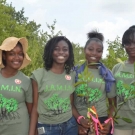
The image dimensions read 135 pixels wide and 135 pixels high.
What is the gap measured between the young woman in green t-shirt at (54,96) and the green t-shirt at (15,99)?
86 mm

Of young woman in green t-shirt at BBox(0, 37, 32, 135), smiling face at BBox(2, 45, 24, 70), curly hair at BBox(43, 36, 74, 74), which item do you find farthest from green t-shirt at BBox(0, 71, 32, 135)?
curly hair at BBox(43, 36, 74, 74)

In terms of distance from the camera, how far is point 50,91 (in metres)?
3.13

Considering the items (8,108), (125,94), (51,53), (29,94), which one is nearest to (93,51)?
(51,53)

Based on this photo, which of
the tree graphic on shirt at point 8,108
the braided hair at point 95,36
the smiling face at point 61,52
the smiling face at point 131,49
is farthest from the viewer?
the braided hair at point 95,36

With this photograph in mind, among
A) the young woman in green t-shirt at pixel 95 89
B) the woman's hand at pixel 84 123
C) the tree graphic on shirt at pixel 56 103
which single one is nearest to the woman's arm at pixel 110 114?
the young woman in green t-shirt at pixel 95 89

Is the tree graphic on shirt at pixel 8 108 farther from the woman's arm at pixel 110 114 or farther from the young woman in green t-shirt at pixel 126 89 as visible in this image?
the young woman in green t-shirt at pixel 126 89

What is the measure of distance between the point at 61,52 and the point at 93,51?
1.19ft

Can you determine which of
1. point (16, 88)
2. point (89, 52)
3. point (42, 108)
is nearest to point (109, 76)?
point (89, 52)

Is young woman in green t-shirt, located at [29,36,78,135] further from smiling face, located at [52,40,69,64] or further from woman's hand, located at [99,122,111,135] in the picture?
woman's hand, located at [99,122,111,135]

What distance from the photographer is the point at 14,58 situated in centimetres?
314

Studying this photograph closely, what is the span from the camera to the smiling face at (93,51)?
134 inches

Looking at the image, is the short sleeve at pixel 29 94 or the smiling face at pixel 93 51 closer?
the short sleeve at pixel 29 94

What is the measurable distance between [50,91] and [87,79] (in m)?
0.38

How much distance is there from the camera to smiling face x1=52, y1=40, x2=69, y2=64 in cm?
327
